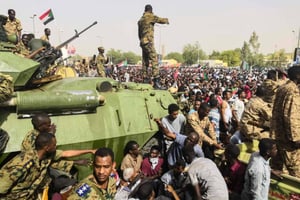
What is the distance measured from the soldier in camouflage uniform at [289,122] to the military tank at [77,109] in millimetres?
2135

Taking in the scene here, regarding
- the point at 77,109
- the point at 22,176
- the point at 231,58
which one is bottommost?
the point at 231,58

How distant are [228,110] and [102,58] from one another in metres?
5.20

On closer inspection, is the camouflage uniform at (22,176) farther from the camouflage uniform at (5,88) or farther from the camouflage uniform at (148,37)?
the camouflage uniform at (148,37)

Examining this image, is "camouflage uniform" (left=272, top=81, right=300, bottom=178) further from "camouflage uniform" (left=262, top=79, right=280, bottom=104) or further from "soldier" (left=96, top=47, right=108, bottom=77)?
"soldier" (left=96, top=47, right=108, bottom=77)

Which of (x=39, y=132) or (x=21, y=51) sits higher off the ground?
(x=21, y=51)

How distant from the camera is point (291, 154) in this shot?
4.73 m

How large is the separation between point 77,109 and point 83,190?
2592 millimetres

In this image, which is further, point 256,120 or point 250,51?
point 250,51

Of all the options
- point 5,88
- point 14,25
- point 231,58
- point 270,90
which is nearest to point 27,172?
point 5,88

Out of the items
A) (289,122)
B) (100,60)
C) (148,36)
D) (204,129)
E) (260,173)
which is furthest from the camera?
(100,60)

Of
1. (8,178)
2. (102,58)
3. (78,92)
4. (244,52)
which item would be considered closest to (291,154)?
(78,92)

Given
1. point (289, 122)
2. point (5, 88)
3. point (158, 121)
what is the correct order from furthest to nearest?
point (158, 121), point (289, 122), point (5, 88)

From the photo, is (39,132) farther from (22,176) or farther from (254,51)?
(254,51)

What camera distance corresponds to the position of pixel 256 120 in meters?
6.04
